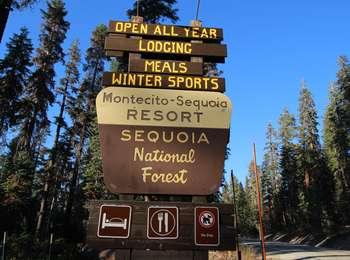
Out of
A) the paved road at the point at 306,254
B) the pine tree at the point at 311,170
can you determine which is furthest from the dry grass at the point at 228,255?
the pine tree at the point at 311,170

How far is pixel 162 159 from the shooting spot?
6.57 metres

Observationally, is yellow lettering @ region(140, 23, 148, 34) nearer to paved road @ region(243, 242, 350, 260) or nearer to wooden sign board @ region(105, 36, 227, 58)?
wooden sign board @ region(105, 36, 227, 58)

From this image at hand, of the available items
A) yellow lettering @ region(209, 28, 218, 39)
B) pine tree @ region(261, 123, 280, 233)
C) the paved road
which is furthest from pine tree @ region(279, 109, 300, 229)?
yellow lettering @ region(209, 28, 218, 39)

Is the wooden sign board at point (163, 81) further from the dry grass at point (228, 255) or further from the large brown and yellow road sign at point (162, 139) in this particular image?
the dry grass at point (228, 255)

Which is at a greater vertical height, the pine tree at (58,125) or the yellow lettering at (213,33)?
the pine tree at (58,125)

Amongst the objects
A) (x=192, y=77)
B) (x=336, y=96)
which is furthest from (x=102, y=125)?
(x=336, y=96)

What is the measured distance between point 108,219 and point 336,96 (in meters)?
58.8

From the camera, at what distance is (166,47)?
7.36 m

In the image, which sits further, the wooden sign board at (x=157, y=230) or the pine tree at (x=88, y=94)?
the pine tree at (x=88, y=94)

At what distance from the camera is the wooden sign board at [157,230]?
6.07 meters

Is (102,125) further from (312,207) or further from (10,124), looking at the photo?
(312,207)

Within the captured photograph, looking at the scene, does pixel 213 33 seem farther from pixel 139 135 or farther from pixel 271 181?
pixel 271 181

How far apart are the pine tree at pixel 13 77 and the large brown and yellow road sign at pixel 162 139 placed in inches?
1157

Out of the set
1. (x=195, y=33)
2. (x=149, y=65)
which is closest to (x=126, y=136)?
(x=149, y=65)
